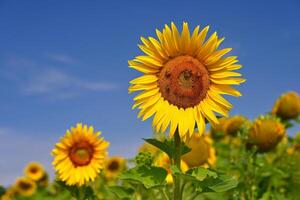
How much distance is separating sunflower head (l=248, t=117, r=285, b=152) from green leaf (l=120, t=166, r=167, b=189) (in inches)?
110

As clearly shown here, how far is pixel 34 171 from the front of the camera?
11664 mm

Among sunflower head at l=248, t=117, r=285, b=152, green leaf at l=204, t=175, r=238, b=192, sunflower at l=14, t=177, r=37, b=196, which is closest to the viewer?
green leaf at l=204, t=175, r=238, b=192

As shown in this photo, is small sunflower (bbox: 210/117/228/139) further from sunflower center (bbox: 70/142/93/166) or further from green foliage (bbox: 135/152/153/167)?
green foliage (bbox: 135/152/153/167)

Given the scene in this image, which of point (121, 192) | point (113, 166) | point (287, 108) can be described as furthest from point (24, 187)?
point (121, 192)

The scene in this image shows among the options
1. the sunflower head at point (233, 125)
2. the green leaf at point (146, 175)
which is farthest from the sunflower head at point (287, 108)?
the green leaf at point (146, 175)

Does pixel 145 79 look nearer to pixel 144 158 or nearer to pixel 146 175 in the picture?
pixel 146 175

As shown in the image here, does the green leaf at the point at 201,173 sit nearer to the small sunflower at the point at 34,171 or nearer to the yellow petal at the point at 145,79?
the yellow petal at the point at 145,79

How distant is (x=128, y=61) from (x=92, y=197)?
72.8 inches

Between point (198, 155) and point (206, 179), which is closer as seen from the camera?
point (206, 179)

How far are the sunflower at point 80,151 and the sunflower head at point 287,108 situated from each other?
2.70m

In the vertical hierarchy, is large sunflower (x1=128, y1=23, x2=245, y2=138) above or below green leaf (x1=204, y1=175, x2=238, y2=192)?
above

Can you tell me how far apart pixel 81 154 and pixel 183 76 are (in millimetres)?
2342

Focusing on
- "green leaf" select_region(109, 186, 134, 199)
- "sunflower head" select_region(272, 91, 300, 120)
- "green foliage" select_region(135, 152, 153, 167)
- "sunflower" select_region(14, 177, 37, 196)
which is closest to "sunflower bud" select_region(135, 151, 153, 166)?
"green foliage" select_region(135, 152, 153, 167)

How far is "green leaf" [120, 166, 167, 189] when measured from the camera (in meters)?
2.88
